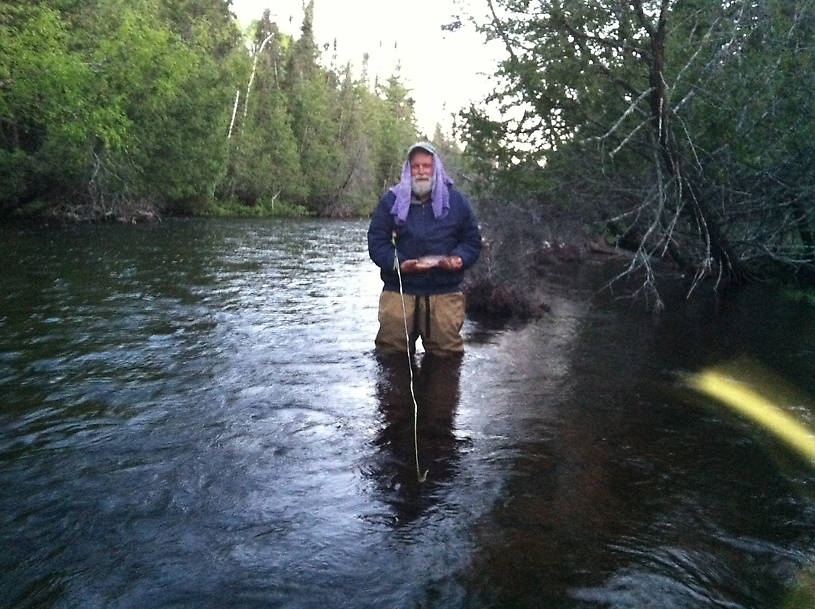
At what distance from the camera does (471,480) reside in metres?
4.31

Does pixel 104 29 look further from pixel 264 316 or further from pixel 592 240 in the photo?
pixel 264 316

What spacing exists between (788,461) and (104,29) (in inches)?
1262

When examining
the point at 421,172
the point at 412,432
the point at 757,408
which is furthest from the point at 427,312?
the point at 757,408

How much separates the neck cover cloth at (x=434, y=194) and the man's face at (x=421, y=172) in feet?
0.14

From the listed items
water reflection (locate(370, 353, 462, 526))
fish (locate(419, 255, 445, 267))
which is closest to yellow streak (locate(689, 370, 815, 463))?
water reflection (locate(370, 353, 462, 526))

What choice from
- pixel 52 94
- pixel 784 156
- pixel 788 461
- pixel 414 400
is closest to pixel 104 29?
pixel 52 94

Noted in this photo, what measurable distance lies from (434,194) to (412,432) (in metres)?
2.56

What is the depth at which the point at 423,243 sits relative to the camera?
21.9 ft

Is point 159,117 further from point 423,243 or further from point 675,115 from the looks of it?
point 423,243

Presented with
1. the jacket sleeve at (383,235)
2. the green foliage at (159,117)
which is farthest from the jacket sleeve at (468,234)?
the green foliage at (159,117)

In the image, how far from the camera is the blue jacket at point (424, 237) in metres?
6.63

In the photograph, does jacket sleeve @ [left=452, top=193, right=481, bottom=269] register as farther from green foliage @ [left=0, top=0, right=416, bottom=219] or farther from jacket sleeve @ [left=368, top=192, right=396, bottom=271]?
green foliage @ [left=0, top=0, right=416, bottom=219]

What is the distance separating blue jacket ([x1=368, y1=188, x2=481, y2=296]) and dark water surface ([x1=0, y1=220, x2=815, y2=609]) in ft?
3.26

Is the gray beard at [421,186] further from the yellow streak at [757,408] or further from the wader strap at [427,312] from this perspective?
the yellow streak at [757,408]
